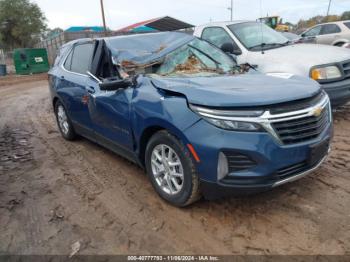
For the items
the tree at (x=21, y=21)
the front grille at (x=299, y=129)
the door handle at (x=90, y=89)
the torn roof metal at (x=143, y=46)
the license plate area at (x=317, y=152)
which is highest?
the tree at (x=21, y=21)

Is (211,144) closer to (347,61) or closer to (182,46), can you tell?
(182,46)

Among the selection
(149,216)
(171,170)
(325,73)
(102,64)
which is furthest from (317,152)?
(102,64)

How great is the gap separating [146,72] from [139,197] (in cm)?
144

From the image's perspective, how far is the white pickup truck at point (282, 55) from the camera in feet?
16.3

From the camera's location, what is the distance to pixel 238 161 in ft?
8.55

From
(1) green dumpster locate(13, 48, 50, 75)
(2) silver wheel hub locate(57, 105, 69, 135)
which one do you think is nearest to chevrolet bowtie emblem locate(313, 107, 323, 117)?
(2) silver wheel hub locate(57, 105, 69, 135)

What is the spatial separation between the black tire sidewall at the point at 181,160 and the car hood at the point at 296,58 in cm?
289

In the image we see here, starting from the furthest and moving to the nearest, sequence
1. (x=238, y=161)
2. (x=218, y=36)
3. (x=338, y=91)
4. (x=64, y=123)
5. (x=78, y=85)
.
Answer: (x=218, y=36) → (x=64, y=123) → (x=338, y=91) → (x=78, y=85) → (x=238, y=161)

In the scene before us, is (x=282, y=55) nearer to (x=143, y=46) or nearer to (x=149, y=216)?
(x=143, y=46)

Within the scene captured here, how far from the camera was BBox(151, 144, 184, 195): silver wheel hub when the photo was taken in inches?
120

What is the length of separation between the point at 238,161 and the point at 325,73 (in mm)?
3197

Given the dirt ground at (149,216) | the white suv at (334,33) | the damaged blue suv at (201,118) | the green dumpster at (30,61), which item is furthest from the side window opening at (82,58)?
the green dumpster at (30,61)

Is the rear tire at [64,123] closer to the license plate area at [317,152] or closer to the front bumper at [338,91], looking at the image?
the license plate area at [317,152]

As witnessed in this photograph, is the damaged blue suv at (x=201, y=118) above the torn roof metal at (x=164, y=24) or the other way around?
the other way around
